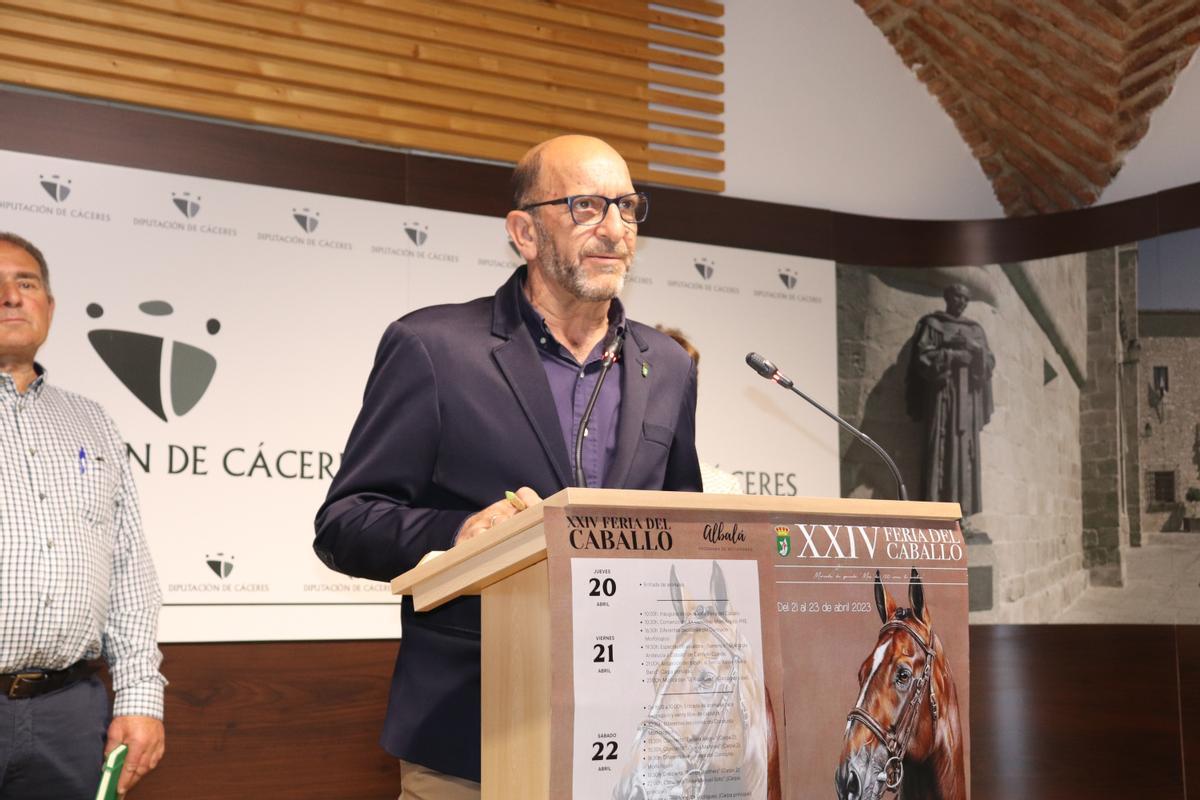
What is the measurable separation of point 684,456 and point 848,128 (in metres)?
4.63

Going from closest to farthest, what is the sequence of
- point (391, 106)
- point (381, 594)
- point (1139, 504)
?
point (381, 594) < point (391, 106) < point (1139, 504)

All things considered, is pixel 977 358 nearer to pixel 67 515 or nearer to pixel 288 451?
pixel 288 451

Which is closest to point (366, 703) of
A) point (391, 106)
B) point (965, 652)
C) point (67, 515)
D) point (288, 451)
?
point (288, 451)

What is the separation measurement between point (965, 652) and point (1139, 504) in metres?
4.33

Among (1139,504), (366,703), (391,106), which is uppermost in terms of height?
(391,106)

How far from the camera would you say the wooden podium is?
5.12 feet

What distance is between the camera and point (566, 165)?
2342mm

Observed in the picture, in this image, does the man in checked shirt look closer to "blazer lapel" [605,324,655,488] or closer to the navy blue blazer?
the navy blue blazer

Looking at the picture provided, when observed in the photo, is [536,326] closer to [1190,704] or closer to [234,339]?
[234,339]

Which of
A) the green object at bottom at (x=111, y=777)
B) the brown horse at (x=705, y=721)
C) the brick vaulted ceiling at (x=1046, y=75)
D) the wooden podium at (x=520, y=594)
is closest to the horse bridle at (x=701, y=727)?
the brown horse at (x=705, y=721)

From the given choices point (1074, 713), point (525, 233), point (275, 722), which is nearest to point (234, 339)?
point (275, 722)

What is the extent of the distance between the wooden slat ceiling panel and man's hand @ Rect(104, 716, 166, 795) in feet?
8.63

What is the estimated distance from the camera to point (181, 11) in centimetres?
506

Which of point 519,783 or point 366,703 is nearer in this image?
point 519,783
